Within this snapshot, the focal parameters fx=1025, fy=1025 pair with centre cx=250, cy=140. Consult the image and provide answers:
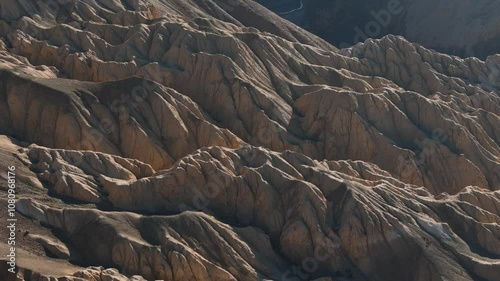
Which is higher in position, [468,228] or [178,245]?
[468,228]

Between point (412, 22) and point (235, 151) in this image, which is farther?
point (412, 22)

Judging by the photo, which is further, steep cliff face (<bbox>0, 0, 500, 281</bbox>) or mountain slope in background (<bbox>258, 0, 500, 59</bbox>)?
mountain slope in background (<bbox>258, 0, 500, 59</bbox>)

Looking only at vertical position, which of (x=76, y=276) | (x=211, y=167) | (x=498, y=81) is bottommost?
(x=76, y=276)

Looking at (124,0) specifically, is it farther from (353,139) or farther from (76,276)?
(76,276)

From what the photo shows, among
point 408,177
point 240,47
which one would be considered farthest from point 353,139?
point 240,47

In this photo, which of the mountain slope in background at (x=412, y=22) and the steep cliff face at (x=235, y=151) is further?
the mountain slope in background at (x=412, y=22)

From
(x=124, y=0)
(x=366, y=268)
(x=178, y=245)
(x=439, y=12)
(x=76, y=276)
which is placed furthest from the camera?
(x=439, y=12)

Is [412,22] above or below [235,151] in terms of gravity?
above

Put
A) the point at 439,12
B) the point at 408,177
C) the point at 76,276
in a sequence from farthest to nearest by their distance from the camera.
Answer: the point at 439,12 → the point at 408,177 → the point at 76,276
